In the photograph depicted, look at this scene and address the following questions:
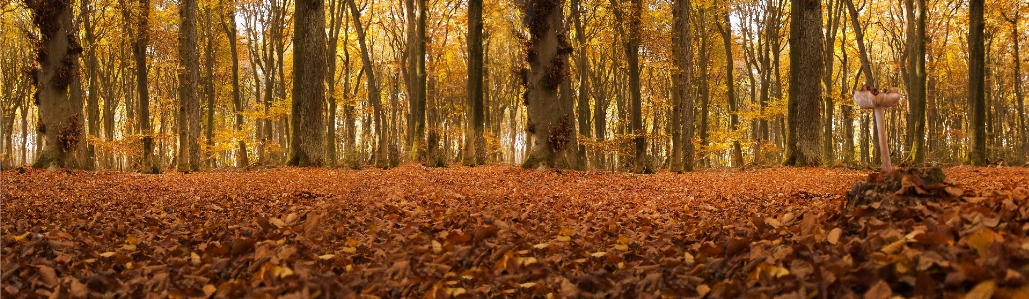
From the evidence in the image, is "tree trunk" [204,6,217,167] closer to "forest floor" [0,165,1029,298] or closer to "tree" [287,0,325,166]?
"tree" [287,0,325,166]

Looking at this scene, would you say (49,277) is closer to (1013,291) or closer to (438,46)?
(1013,291)

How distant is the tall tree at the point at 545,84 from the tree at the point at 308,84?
4642 mm

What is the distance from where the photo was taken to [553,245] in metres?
3.75

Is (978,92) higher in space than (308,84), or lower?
lower

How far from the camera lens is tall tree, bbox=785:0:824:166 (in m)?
12.8

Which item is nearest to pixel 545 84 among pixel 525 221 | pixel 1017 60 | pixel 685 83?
pixel 685 83

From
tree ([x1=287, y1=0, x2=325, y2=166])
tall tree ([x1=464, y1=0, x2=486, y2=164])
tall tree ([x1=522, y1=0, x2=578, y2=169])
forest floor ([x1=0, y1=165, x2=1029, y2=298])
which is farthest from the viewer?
tall tree ([x1=464, y1=0, x2=486, y2=164])

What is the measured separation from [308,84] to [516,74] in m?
4.57

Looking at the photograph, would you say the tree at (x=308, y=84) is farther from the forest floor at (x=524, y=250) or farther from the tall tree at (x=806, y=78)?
the tall tree at (x=806, y=78)

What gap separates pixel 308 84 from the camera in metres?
13.5

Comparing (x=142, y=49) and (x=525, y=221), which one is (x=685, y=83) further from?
(x=142, y=49)

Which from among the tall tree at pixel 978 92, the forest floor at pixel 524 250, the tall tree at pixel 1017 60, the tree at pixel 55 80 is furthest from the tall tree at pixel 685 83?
the tree at pixel 55 80

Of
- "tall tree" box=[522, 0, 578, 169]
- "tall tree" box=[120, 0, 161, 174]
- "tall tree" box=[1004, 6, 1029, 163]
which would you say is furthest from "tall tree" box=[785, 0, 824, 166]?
"tall tree" box=[120, 0, 161, 174]

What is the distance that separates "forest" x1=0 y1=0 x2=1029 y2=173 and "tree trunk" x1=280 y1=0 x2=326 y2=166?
0.03 metres
